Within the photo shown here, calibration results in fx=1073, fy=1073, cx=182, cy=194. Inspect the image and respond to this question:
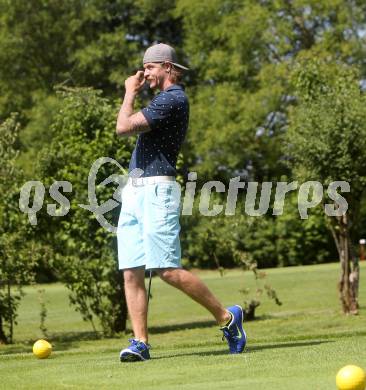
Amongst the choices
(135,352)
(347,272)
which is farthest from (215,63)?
(135,352)

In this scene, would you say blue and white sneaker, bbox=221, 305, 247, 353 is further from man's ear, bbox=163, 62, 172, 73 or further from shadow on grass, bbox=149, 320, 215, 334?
shadow on grass, bbox=149, 320, 215, 334

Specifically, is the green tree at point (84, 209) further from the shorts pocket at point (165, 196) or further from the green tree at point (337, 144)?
the shorts pocket at point (165, 196)

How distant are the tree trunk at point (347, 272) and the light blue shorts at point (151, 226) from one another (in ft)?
A: 31.0

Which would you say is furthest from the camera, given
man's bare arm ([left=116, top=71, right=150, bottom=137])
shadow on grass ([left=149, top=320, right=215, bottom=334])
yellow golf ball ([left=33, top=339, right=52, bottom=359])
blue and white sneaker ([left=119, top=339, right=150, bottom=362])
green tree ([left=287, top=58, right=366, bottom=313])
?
shadow on grass ([left=149, top=320, right=215, bottom=334])

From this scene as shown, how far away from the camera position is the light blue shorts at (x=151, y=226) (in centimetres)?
720

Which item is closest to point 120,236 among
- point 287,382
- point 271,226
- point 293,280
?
point 287,382

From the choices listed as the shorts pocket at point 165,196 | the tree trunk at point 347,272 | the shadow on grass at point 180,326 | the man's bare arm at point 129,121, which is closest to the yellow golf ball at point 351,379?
the shorts pocket at point 165,196

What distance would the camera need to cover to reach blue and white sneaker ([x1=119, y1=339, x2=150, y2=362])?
7004 millimetres

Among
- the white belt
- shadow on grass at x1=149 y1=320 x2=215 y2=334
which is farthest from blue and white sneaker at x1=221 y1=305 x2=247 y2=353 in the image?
shadow on grass at x1=149 y1=320 x2=215 y2=334

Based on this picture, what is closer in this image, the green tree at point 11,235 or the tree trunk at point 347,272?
the green tree at point 11,235

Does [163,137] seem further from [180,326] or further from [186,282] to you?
[180,326]

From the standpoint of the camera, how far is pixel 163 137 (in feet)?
24.0

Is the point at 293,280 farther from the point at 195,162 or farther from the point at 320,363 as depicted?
the point at 320,363

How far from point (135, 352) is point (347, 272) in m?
10.3
